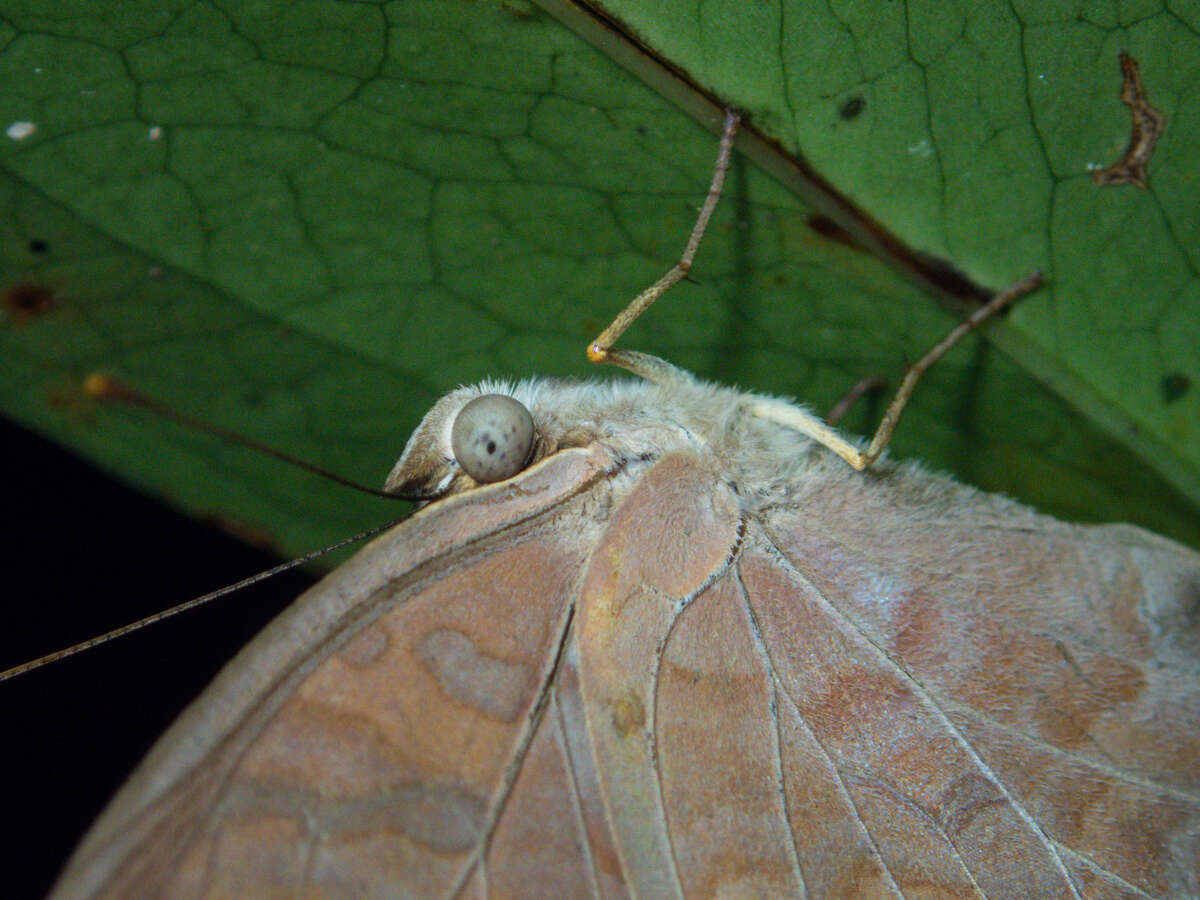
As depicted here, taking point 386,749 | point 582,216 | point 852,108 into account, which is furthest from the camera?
point 582,216

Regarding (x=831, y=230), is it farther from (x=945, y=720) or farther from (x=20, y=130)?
(x=20, y=130)

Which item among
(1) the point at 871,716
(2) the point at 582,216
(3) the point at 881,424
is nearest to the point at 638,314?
(2) the point at 582,216

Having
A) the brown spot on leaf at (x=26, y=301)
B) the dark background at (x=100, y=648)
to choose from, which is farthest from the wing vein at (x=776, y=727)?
the brown spot on leaf at (x=26, y=301)

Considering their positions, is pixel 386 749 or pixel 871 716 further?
pixel 871 716

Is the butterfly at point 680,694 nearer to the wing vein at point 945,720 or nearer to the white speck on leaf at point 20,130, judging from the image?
the wing vein at point 945,720

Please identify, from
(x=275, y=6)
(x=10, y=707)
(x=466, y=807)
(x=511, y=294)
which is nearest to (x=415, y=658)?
(x=466, y=807)

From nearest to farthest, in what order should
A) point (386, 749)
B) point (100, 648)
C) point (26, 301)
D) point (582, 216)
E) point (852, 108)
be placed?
point (386, 749), point (852, 108), point (582, 216), point (26, 301), point (100, 648)
